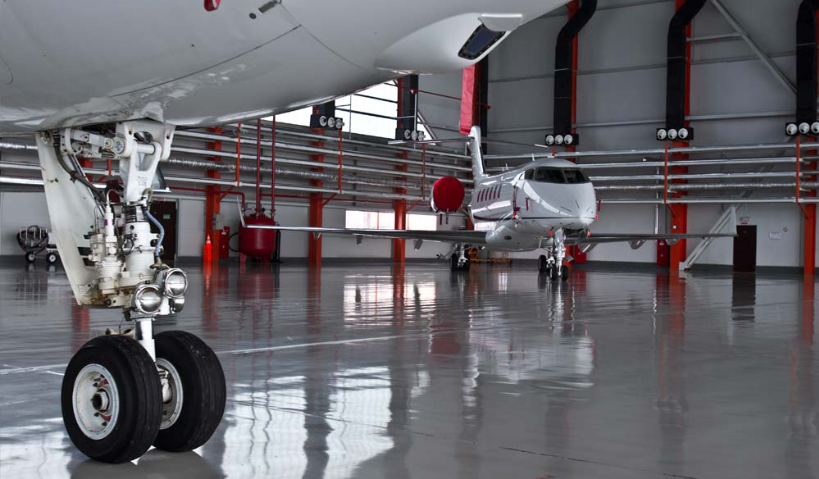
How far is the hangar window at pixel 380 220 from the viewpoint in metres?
36.5

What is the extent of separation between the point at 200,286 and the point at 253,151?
15865 mm

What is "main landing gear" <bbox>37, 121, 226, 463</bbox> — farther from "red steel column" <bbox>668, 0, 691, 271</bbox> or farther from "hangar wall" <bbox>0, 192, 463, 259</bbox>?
"red steel column" <bbox>668, 0, 691, 271</bbox>

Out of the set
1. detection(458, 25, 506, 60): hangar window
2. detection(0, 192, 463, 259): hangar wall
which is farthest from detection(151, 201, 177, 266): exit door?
detection(458, 25, 506, 60): hangar window

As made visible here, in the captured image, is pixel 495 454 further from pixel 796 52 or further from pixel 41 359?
pixel 796 52

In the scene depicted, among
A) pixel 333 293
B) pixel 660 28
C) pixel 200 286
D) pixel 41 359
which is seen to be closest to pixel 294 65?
pixel 41 359

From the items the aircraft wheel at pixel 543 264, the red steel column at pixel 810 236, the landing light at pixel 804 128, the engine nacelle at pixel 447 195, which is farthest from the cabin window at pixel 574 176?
the red steel column at pixel 810 236

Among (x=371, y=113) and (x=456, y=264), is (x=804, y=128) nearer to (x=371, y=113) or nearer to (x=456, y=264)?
→ (x=456, y=264)

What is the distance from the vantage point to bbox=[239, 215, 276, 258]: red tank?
29.7 meters

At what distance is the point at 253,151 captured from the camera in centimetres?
3128

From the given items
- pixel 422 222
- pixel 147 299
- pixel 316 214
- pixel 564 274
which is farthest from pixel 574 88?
pixel 147 299

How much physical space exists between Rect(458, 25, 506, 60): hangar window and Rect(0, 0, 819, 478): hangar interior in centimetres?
141

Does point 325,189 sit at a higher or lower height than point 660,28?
lower

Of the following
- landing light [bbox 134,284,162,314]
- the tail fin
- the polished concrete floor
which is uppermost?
the tail fin

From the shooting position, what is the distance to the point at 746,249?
1318 inches
